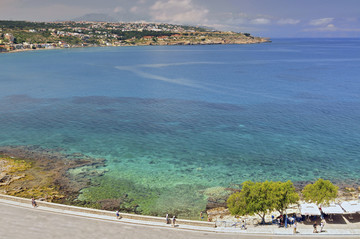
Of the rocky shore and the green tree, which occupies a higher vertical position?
the green tree

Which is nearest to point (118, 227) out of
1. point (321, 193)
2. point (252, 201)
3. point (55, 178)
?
point (252, 201)

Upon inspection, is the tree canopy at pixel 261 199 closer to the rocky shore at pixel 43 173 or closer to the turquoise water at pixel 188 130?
the turquoise water at pixel 188 130

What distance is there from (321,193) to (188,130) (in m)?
31.3

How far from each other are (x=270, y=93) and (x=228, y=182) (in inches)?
2182

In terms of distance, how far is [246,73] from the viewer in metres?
125

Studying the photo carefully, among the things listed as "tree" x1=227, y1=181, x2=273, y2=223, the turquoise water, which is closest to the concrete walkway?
"tree" x1=227, y1=181, x2=273, y2=223

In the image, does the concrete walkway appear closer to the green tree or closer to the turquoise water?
the green tree

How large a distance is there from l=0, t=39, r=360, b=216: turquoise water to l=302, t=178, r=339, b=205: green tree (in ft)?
33.2

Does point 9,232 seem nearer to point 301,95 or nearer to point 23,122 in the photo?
point 23,122

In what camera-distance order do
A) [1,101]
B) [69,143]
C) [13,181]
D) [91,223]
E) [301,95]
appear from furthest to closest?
1. [301,95]
2. [1,101]
3. [69,143]
4. [13,181]
5. [91,223]

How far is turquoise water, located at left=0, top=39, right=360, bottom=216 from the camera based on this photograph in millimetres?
38844

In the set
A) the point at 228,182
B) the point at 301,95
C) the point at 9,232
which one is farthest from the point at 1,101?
the point at 301,95

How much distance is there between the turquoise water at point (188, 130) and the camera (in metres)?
38.8

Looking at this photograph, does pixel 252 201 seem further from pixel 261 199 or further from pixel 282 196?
pixel 282 196
